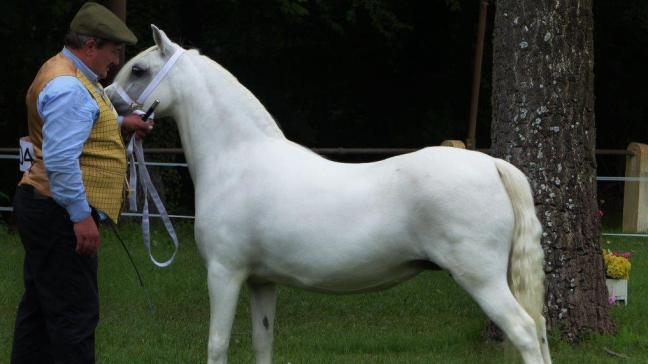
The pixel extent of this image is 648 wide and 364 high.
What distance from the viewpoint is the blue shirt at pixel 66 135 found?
4.40m

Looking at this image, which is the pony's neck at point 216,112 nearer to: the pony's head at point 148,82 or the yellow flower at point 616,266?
the pony's head at point 148,82

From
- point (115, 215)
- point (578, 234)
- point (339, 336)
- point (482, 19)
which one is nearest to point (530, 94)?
point (578, 234)

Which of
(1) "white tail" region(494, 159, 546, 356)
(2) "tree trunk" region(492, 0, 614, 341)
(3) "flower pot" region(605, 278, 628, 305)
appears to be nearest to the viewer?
(1) "white tail" region(494, 159, 546, 356)

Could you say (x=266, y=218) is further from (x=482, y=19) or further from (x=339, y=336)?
(x=482, y=19)

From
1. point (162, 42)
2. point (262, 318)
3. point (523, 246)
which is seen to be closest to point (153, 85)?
point (162, 42)

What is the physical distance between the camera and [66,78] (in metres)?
4.49

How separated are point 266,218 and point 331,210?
13.3 inches

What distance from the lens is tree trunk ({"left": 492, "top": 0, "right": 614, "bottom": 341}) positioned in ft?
22.5

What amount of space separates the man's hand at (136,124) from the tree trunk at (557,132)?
2.81 m

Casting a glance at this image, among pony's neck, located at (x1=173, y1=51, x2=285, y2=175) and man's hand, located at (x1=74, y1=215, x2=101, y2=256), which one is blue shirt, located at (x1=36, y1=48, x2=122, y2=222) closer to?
man's hand, located at (x1=74, y1=215, x2=101, y2=256)

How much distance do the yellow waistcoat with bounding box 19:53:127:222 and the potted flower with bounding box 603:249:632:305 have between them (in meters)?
4.58

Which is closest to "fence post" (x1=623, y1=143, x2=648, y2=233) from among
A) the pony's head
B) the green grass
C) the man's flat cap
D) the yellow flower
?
the green grass

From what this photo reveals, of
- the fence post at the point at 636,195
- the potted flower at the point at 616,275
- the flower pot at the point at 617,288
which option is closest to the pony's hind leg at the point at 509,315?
the potted flower at the point at 616,275

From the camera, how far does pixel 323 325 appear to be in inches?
308
